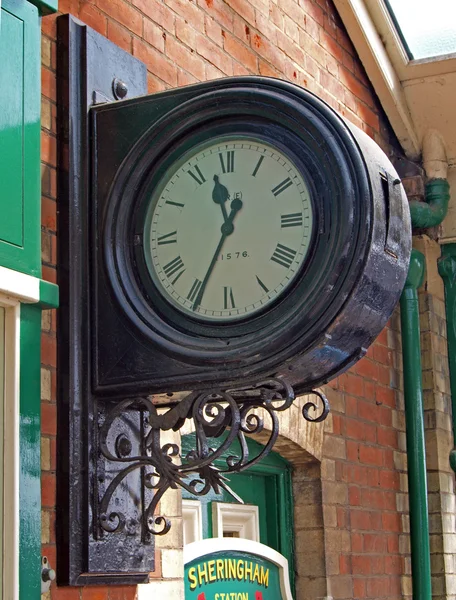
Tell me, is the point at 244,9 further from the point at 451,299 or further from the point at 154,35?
the point at 451,299

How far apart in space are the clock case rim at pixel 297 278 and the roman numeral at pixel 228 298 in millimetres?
53

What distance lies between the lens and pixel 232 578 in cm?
400

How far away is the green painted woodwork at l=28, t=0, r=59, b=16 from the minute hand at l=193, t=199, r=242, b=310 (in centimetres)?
76

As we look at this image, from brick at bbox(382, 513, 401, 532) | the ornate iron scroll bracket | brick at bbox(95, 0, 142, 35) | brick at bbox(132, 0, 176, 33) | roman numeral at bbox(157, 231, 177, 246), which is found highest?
brick at bbox(132, 0, 176, 33)

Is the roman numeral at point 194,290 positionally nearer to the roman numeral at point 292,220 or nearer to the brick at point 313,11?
the roman numeral at point 292,220

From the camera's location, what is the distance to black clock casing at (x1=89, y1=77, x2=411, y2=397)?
2.79 metres

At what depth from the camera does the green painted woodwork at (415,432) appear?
512 centimetres

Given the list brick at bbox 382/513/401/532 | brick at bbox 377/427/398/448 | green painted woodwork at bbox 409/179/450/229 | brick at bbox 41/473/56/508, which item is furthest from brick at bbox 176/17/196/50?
brick at bbox 382/513/401/532

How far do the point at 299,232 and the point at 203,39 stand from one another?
144 cm

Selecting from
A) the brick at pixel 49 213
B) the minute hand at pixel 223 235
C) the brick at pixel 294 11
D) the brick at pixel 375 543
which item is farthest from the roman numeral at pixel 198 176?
the brick at pixel 375 543

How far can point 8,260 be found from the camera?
110 inches

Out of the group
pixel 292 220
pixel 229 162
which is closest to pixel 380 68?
pixel 229 162

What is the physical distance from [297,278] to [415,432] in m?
2.62

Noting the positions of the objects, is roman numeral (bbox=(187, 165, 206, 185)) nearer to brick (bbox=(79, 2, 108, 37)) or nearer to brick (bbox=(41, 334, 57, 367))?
brick (bbox=(41, 334, 57, 367))
